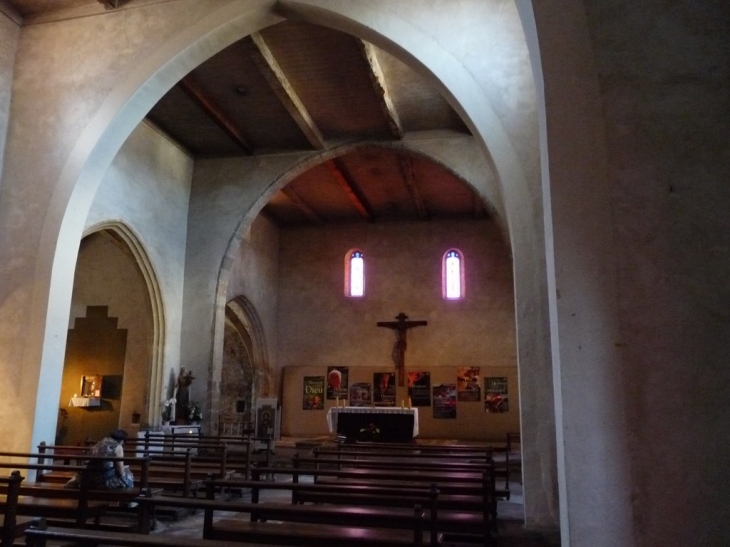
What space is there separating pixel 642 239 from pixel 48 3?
28.9 feet

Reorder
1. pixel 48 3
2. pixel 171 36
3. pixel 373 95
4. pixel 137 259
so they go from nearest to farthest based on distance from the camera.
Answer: pixel 171 36, pixel 48 3, pixel 373 95, pixel 137 259

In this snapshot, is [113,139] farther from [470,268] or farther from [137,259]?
[470,268]

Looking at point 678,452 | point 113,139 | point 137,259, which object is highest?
point 113,139

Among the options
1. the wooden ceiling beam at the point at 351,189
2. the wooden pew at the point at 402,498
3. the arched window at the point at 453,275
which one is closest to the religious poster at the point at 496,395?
the arched window at the point at 453,275

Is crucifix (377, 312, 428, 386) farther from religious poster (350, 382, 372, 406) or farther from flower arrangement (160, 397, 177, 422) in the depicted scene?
flower arrangement (160, 397, 177, 422)

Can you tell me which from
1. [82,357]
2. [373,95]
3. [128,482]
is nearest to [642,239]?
[128,482]

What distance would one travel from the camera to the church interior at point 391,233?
2.74 m

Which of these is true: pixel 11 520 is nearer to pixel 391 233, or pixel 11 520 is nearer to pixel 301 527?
pixel 301 527

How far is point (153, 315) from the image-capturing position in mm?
11602

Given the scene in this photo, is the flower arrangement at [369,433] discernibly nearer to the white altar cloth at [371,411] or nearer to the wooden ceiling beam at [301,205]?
the white altar cloth at [371,411]

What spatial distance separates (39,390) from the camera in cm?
731

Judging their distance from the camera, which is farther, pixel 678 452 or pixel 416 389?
pixel 416 389

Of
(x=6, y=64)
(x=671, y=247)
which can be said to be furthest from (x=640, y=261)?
(x=6, y=64)

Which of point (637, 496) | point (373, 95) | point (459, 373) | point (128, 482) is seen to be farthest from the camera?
point (459, 373)
